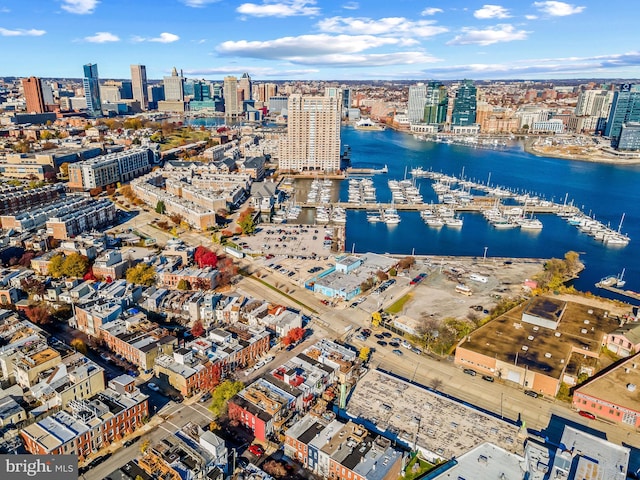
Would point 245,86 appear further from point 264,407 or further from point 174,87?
point 264,407

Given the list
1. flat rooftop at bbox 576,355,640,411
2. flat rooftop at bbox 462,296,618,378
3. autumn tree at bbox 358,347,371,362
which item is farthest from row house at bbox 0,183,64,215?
flat rooftop at bbox 576,355,640,411

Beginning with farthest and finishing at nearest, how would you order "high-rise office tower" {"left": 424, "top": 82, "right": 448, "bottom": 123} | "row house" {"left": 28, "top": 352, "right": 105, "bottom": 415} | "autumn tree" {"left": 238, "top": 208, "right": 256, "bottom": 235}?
"high-rise office tower" {"left": 424, "top": 82, "right": 448, "bottom": 123} < "autumn tree" {"left": 238, "top": 208, "right": 256, "bottom": 235} < "row house" {"left": 28, "top": 352, "right": 105, "bottom": 415}

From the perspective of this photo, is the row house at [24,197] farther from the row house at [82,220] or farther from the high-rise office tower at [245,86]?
the high-rise office tower at [245,86]

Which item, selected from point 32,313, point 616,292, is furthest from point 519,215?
point 32,313

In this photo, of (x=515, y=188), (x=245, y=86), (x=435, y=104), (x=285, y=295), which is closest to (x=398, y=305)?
(x=285, y=295)

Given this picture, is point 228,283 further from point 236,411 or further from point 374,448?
point 374,448

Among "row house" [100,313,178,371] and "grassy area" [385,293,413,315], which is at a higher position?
"row house" [100,313,178,371]

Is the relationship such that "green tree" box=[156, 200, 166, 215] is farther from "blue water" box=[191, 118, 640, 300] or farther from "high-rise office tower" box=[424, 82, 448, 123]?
"high-rise office tower" box=[424, 82, 448, 123]
